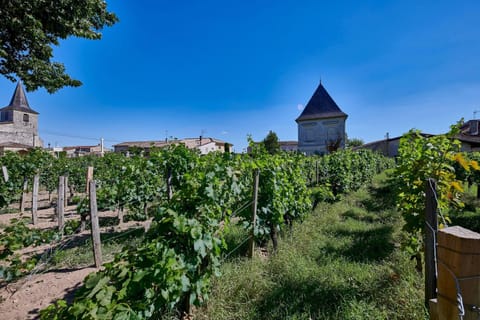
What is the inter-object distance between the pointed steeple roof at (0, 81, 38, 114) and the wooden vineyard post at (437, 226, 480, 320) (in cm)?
5765

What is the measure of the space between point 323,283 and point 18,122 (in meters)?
56.2

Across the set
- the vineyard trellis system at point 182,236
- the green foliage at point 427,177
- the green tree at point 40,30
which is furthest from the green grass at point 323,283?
the green tree at point 40,30

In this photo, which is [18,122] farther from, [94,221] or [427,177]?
[427,177]

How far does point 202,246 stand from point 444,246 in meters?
1.63

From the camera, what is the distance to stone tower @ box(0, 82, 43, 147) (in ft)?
126

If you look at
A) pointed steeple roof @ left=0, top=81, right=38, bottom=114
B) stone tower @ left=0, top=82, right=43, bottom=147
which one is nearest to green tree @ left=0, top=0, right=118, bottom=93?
stone tower @ left=0, top=82, right=43, bottom=147

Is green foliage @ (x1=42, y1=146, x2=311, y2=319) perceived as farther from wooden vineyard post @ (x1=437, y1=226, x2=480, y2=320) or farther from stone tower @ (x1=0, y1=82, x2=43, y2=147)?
stone tower @ (x1=0, y1=82, x2=43, y2=147)

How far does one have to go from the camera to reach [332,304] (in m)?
2.46

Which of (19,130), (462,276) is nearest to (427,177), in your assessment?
(462,276)

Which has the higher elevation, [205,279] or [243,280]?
[205,279]

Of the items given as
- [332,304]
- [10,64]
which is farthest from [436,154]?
[10,64]

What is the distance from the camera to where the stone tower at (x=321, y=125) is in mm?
24297

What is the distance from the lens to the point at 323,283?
2.81 metres

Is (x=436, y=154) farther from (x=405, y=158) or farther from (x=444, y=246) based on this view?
(x=444, y=246)
